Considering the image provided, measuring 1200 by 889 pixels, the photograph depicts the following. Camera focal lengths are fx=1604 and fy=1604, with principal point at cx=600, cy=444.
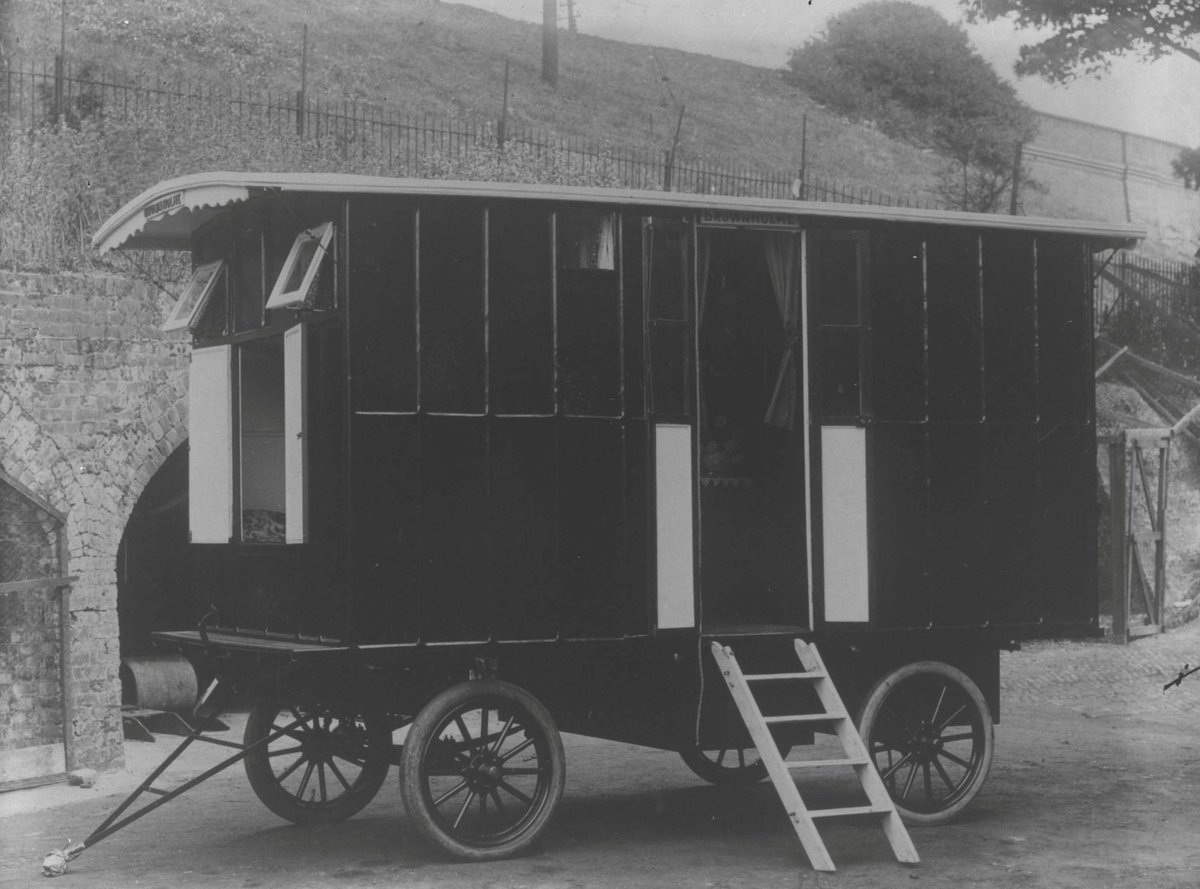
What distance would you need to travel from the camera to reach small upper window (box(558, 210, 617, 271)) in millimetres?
8531

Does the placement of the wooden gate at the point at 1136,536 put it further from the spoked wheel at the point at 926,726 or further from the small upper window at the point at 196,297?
the small upper window at the point at 196,297

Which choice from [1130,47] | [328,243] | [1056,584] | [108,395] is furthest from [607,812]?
[1130,47]

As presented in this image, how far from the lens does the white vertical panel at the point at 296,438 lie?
26.5 ft

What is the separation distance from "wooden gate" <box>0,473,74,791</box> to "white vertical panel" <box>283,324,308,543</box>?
4470 millimetres

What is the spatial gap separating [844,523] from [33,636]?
250 inches

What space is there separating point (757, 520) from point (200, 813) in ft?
13.0

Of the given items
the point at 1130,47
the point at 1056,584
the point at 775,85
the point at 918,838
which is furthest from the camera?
the point at 775,85

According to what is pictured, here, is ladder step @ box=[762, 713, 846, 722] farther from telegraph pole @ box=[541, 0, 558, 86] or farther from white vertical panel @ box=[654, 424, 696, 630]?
telegraph pole @ box=[541, 0, 558, 86]

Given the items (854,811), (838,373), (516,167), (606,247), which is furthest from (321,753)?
(516,167)

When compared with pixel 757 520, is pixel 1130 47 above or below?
above

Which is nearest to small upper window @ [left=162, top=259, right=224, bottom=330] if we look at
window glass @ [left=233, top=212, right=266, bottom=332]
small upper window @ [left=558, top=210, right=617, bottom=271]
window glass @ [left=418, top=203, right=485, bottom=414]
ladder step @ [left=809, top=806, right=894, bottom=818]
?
window glass @ [left=233, top=212, right=266, bottom=332]

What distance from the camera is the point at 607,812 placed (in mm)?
9906

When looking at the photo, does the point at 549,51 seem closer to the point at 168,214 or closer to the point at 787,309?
the point at 787,309

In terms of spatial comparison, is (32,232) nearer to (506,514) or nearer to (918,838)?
(506,514)
